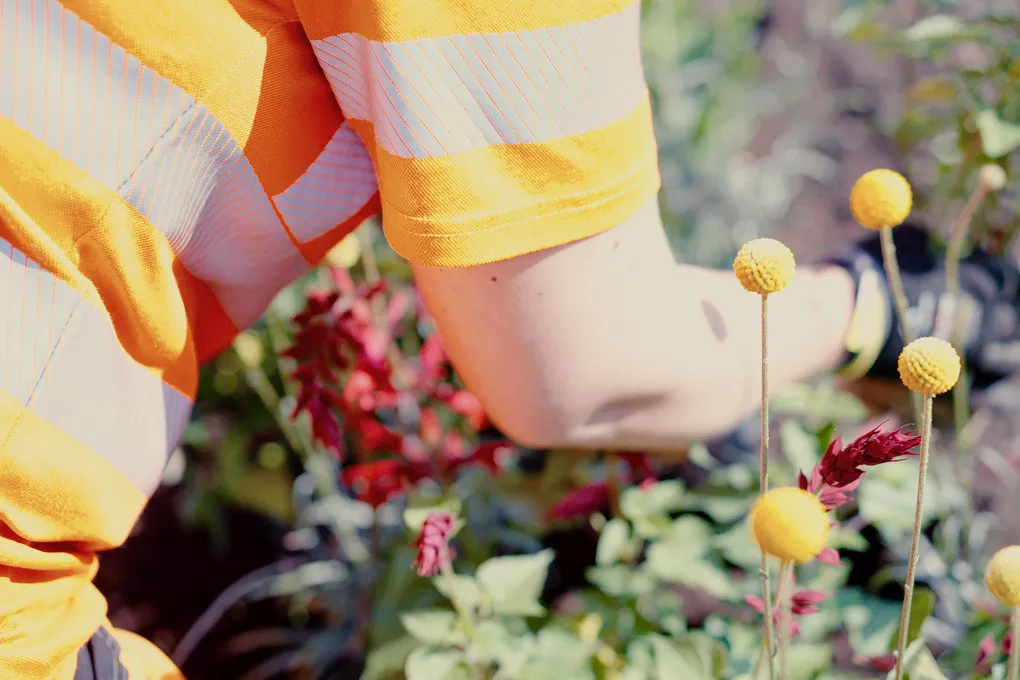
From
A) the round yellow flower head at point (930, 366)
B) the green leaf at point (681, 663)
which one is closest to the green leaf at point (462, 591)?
the green leaf at point (681, 663)

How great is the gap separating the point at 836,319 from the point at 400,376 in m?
0.54

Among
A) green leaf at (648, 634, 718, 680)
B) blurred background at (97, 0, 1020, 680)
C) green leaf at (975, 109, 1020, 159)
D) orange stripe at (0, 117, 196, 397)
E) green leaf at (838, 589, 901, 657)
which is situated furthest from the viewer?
blurred background at (97, 0, 1020, 680)

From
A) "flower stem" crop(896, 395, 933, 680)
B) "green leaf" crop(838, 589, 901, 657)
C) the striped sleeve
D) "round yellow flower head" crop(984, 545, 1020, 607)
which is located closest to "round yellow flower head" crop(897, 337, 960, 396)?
"flower stem" crop(896, 395, 933, 680)

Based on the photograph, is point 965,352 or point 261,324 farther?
point 261,324

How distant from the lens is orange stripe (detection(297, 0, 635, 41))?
524 millimetres

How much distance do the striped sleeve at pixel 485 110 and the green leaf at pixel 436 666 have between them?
0.43 m

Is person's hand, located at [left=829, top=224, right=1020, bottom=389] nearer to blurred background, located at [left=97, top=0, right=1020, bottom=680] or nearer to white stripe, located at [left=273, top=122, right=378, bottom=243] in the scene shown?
blurred background, located at [left=97, top=0, right=1020, bottom=680]

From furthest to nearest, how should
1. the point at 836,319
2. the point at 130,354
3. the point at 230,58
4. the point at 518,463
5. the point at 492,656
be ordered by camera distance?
the point at 518,463
the point at 836,319
the point at 492,656
the point at 130,354
the point at 230,58

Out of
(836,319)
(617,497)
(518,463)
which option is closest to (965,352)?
(836,319)

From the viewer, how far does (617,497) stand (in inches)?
42.8

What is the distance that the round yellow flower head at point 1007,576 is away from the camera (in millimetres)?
503

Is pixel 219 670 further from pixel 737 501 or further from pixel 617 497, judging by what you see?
pixel 737 501

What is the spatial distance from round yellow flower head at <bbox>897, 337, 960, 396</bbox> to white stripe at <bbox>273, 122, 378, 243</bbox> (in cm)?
39

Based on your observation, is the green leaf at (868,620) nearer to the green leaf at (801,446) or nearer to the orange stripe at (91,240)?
the green leaf at (801,446)
